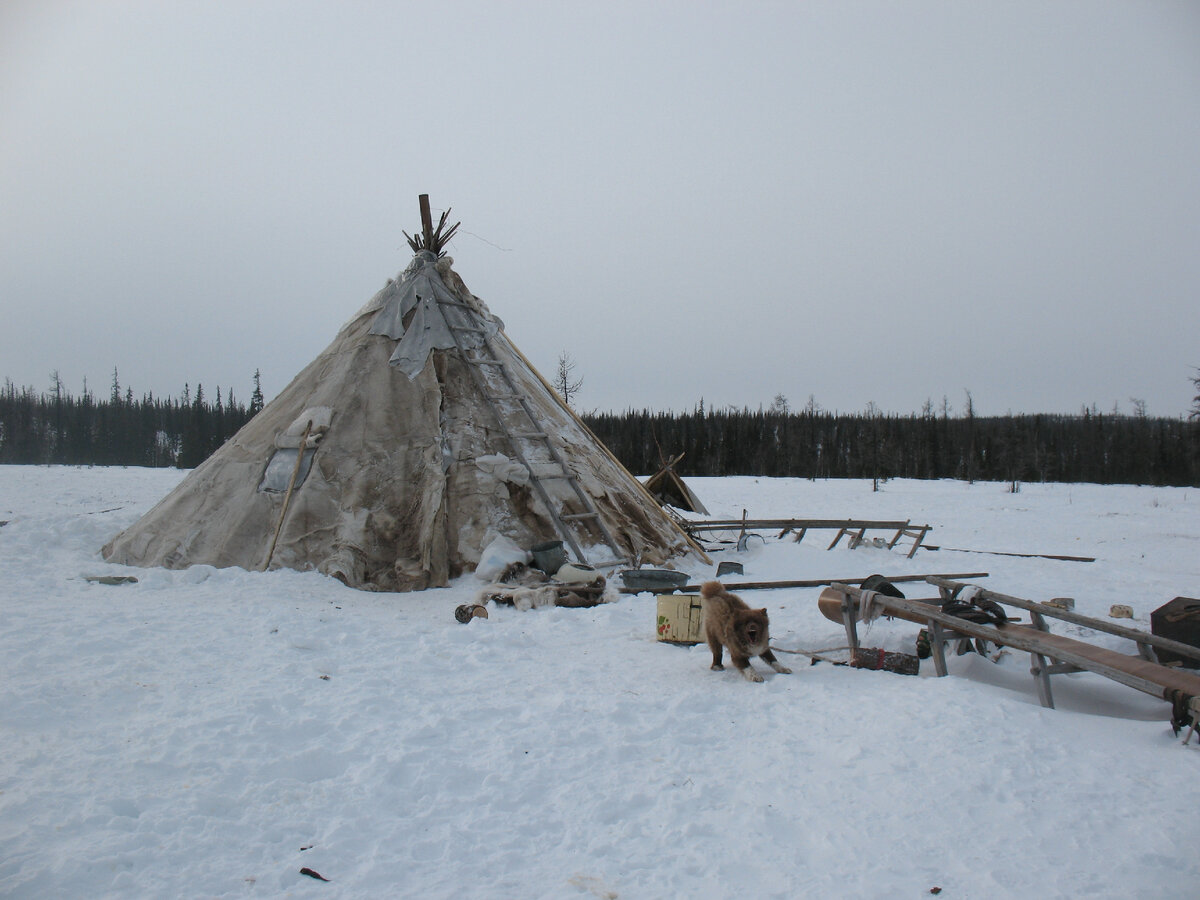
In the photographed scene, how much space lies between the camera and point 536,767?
363cm

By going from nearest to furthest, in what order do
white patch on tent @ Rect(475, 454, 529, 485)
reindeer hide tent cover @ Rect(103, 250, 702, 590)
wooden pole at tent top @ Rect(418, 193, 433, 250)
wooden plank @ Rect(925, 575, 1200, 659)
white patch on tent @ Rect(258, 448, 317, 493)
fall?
1. wooden plank @ Rect(925, 575, 1200, 659)
2. reindeer hide tent cover @ Rect(103, 250, 702, 590)
3. white patch on tent @ Rect(258, 448, 317, 493)
4. white patch on tent @ Rect(475, 454, 529, 485)
5. wooden pole at tent top @ Rect(418, 193, 433, 250)

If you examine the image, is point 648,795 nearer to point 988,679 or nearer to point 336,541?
point 988,679

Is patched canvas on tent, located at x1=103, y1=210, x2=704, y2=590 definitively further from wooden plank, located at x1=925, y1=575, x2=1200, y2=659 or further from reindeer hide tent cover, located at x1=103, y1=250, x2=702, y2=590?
wooden plank, located at x1=925, y1=575, x2=1200, y2=659

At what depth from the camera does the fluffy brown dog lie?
16.0 feet

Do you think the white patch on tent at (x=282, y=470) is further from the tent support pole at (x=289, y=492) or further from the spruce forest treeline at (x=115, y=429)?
the spruce forest treeline at (x=115, y=429)

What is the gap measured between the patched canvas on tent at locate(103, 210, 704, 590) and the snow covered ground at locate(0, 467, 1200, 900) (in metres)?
1.75

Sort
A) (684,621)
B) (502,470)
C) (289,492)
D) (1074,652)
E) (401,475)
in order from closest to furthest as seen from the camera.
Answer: (1074,652)
(684,621)
(289,492)
(401,475)
(502,470)

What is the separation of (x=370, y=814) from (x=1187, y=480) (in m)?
42.3

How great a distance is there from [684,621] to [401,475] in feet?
14.1

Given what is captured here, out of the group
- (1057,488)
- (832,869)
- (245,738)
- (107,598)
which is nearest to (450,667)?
(245,738)

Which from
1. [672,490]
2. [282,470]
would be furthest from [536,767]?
[672,490]

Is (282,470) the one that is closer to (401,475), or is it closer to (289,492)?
(289,492)

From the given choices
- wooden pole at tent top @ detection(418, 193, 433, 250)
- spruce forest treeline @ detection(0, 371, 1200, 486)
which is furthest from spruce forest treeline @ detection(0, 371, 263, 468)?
wooden pole at tent top @ detection(418, 193, 433, 250)

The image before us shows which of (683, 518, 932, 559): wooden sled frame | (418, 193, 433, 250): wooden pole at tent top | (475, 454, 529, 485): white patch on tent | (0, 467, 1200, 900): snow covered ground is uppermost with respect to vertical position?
(418, 193, 433, 250): wooden pole at tent top
